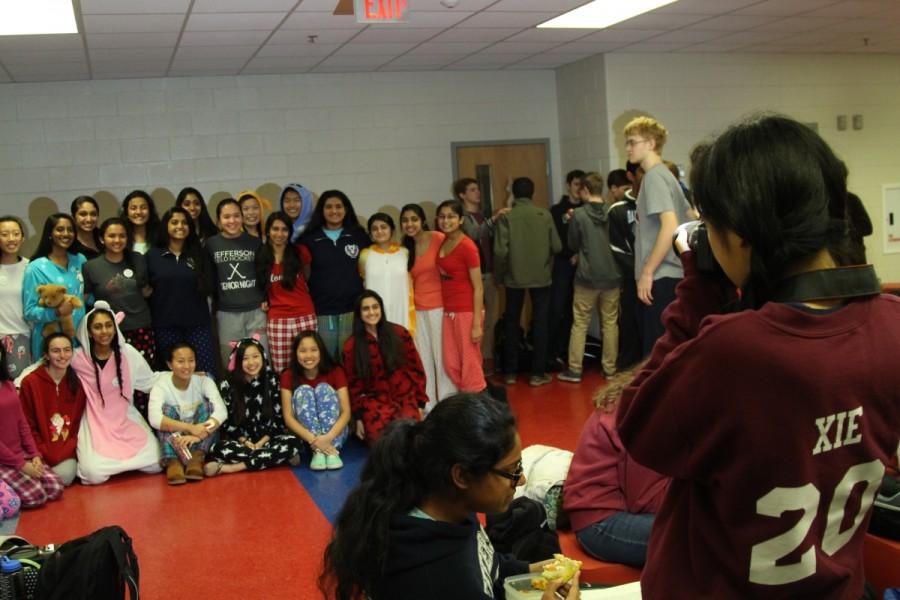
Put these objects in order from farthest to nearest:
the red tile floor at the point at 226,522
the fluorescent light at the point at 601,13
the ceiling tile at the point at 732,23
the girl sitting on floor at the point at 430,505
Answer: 1. the ceiling tile at the point at 732,23
2. the fluorescent light at the point at 601,13
3. the red tile floor at the point at 226,522
4. the girl sitting on floor at the point at 430,505

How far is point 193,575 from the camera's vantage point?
12.5 feet

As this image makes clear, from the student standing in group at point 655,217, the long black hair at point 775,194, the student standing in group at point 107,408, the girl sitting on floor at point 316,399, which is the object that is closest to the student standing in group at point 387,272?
the girl sitting on floor at point 316,399

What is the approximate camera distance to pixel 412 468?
195cm

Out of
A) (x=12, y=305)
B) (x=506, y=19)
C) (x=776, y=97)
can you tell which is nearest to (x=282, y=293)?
(x=12, y=305)

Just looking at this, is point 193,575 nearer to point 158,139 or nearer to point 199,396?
point 199,396

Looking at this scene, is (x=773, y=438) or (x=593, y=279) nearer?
(x=773, y=438)

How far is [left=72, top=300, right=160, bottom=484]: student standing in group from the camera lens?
210 inches

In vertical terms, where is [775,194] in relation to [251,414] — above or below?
above

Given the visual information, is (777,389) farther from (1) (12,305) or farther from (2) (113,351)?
(1) (12,305)

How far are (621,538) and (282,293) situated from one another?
369 cm

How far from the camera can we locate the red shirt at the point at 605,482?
2750 mm

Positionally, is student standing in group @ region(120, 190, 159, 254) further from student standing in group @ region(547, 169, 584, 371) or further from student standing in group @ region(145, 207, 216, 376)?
student standing in group @ region(547, 169, 584, 371)

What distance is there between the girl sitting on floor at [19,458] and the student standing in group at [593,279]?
12.6 ft

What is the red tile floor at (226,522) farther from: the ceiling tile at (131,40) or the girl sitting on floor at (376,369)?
the ceiling tile at (131,40)
